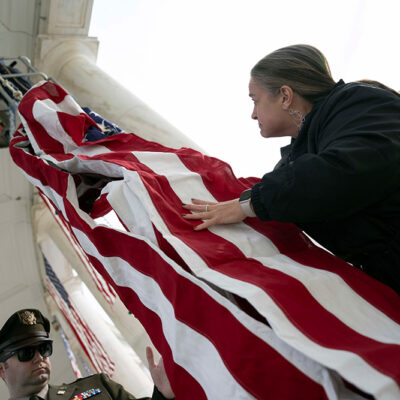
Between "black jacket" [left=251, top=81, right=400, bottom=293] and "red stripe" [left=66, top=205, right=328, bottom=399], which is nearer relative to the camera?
"red stripe" [left=66, top=205, right=328, bottom=399]

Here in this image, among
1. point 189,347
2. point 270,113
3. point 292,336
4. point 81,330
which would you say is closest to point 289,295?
point 292,336

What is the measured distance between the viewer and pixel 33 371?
2.07 m

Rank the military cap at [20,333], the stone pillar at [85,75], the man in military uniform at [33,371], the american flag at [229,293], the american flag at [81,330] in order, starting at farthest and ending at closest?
the american flag at [81,330]
the stone pillar at [85,75]
the military cap at [20,333]
the man in military uniform at [33,371]
the american flag at [229,293]

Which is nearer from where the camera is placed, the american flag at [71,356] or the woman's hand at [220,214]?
the woman's hand at [220,214]

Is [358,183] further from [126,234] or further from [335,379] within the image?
[126,234]

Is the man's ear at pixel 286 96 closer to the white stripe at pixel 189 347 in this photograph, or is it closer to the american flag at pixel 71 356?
the white stripe at pixel 189 347

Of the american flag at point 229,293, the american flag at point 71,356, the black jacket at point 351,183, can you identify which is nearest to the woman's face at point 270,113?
the black jacket at point 351,183

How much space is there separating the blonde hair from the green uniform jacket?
1658 mm

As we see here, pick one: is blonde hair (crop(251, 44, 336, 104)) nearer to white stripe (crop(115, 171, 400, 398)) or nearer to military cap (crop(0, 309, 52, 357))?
white stripe (crop(115, 171, 400, 398))

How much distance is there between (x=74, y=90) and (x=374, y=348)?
152 inches

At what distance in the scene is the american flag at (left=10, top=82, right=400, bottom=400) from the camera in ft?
2.59

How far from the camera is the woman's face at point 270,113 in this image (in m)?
1.38

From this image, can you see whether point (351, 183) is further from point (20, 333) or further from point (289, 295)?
point (20, 333)

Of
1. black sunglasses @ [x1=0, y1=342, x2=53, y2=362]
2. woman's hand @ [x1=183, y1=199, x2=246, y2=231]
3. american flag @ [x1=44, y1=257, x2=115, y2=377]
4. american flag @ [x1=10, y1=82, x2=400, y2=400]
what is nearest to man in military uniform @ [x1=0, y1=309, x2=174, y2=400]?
black sunglasses @ [x1=0, y1=342, x2=53, y2=362]
